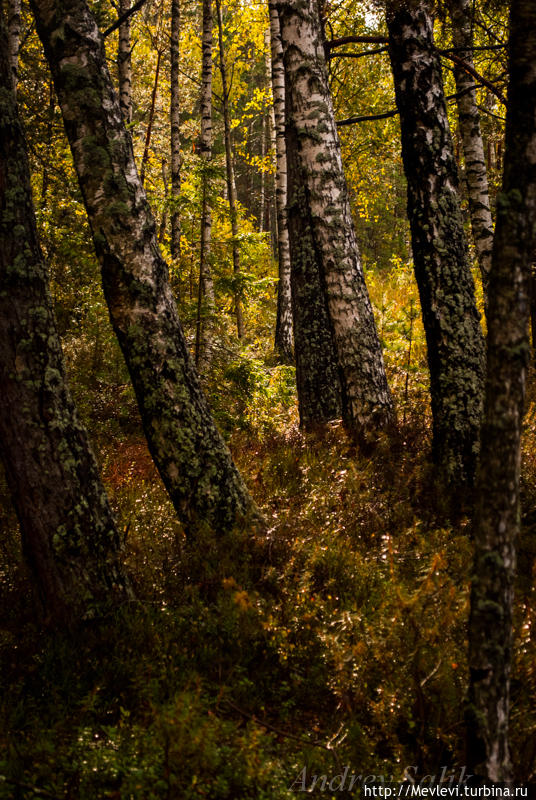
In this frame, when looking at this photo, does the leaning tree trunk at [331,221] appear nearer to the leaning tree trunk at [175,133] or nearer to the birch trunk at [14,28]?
the leaning tree trunk at [175,133]

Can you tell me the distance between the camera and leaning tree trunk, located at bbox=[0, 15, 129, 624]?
3.17 metres

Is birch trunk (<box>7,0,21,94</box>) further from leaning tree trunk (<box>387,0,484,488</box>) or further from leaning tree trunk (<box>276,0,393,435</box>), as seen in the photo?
leaning tree trunk (<box>387,0,484,488</box>)

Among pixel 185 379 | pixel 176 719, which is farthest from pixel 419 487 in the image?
pixel 176 719

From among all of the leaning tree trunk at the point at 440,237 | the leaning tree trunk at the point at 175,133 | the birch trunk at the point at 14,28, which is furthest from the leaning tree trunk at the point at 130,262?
the leaning tree trunk at the point at 175,133

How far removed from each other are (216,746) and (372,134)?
1496 centimetres

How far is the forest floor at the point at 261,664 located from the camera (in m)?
2.44

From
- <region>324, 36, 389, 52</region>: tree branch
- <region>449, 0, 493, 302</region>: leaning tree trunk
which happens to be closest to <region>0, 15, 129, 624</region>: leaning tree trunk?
<region>324, 36, 389, 52</region>: tree branch

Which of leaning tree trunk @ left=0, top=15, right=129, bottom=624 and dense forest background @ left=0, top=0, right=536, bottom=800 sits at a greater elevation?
leaning tree trunk @ left=0, top=15, right=129, bottom=624

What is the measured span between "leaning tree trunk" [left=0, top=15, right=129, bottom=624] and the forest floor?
304 millimetres

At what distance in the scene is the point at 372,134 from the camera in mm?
14469

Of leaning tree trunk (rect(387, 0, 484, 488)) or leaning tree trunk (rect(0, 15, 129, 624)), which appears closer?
leaning tree trunk (rect(0, 15, 129, 624))

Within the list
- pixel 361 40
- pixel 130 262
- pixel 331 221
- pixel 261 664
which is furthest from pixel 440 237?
pixel 261 664

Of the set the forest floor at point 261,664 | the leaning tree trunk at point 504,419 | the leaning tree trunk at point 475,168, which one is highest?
the leaning tree trunk at point 475,168

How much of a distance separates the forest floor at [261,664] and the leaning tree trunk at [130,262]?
1.90 ft
